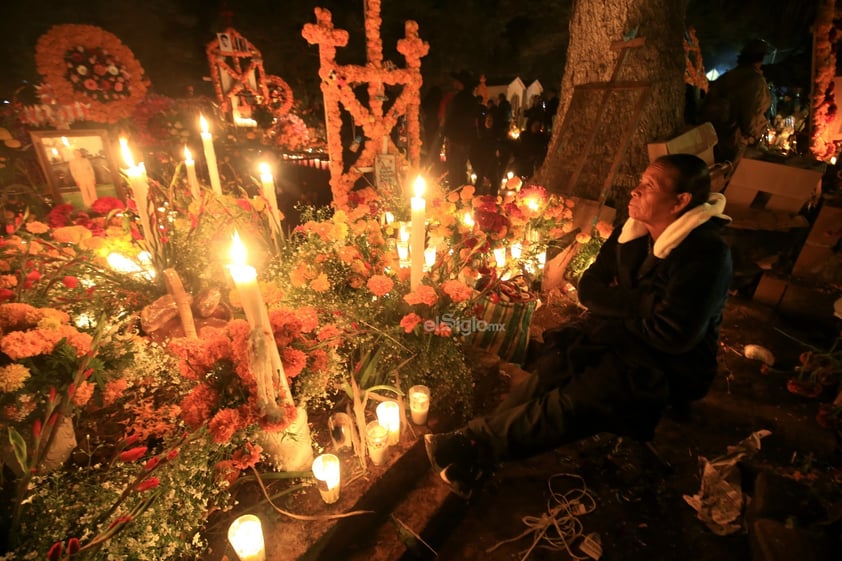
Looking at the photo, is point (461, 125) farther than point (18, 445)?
Yes

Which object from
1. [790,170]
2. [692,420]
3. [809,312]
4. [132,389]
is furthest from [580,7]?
[132,389]

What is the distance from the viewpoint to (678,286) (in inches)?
75.5

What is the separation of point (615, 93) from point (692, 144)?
37.3 inches

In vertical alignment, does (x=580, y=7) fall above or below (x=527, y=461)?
above

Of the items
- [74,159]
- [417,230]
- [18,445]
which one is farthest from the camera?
[74,159]

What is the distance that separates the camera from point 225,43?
26.8 ft

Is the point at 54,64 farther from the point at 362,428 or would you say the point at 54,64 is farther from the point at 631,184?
the point at 631,184

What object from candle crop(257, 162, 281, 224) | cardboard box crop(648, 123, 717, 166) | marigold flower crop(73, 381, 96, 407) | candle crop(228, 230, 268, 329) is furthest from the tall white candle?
cardboard box crop(648, 123, 717, 166)

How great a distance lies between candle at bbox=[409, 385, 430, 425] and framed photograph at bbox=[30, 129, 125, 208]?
3.57m

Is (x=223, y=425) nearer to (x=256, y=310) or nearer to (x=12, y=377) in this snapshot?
(x=256, y=310)

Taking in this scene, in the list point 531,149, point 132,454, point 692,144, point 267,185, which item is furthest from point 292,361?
point 531,149

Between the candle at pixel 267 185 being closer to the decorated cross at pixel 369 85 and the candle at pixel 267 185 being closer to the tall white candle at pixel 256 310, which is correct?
the decorated cross at pixel 369 85

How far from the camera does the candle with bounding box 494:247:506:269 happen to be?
11.3ft

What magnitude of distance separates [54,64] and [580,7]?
5.43 meters
